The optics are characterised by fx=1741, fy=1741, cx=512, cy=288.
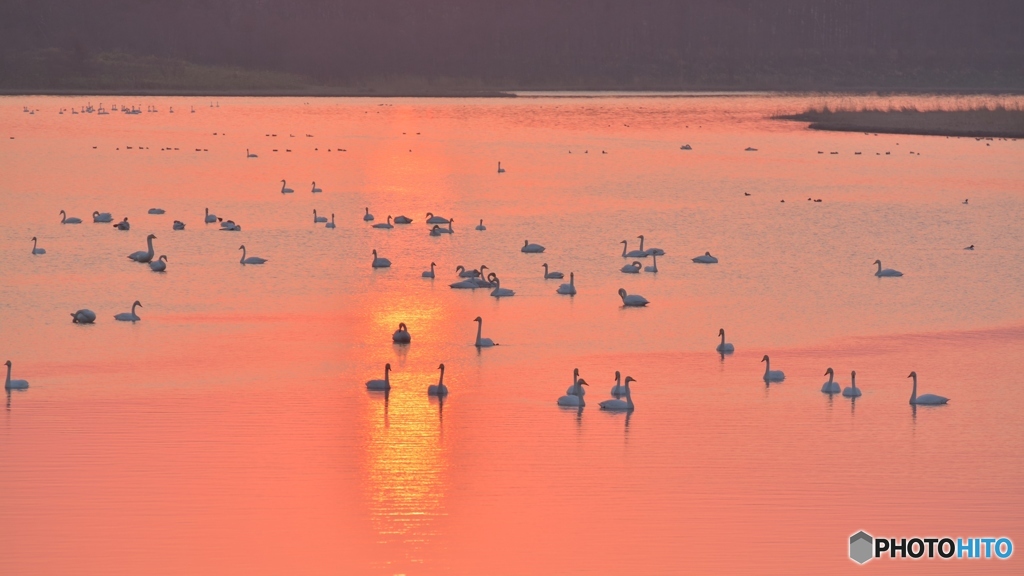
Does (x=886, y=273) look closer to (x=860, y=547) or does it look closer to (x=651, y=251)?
(x=651, y=251)

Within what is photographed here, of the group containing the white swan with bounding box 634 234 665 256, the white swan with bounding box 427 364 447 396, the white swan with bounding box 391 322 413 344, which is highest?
the white swan with bounding box 634 234 665 256

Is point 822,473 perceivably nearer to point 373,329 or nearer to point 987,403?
point 987,403

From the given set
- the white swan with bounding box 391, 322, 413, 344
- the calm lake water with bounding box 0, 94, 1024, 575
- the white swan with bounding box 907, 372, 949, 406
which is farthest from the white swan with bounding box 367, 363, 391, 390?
the white swan with bounding box 907, 372, 949, 406

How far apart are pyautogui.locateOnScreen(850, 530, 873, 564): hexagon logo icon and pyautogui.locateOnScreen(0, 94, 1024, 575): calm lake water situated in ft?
0.44

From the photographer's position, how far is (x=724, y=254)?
37.8 m

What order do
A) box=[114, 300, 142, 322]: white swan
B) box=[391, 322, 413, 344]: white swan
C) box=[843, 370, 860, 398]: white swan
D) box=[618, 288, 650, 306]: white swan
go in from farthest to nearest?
1. box=[618, 288, 650, 306]: white swan
2. box=[114, 300, 142, 322]: white swan
3. box=[391, 322, 413, 344]: white swan
4. box=[843, 370, 860, 398]: white swan

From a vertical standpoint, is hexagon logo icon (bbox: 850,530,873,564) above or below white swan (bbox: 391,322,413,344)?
below

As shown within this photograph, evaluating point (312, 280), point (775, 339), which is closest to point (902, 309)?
point (775, 339)

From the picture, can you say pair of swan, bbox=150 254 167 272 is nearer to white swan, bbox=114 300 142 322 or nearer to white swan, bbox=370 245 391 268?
white swan, bbox=370 245 391 268

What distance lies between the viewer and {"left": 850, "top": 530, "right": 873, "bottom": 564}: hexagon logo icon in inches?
576

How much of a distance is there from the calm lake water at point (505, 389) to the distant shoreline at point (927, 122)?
2936cm

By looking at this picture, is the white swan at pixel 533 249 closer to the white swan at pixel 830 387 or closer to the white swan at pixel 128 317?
the white swan at pixel 128 317

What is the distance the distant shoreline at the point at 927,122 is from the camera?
80.2m

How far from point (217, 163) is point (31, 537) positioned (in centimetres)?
5146
